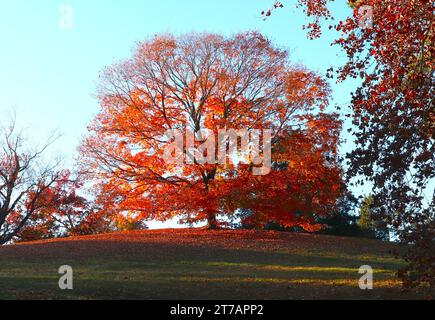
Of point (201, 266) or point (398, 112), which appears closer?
point (398, 112)

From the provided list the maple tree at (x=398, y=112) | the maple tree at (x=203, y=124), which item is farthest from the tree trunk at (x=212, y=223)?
the maple tree at (x=398, y=112)

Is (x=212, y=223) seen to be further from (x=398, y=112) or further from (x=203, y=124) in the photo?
(x=398, y=112)

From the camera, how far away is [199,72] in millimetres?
34031

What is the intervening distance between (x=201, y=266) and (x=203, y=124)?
1218 centimetres

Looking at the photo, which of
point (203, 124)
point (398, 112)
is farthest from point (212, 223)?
point (398, 112)

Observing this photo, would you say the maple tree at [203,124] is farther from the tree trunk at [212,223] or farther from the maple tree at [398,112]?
the maple tree at [398,112]

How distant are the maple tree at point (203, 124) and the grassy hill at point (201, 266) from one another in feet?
6.72

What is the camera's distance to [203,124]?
33438 mm

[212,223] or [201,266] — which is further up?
[212,223]

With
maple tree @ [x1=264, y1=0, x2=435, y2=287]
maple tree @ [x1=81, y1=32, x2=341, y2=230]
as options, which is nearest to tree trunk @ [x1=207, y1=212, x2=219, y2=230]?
maple tree @ [x1=81, y1=32, x2=341, y2=230]

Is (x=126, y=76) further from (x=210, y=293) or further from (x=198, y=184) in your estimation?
(x=210, y=293)

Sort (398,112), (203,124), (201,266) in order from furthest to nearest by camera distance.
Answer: (203,124) → (201,266) → (398,112)

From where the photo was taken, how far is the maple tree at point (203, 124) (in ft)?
105

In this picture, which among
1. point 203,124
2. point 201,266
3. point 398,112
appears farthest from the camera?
point 203,124
